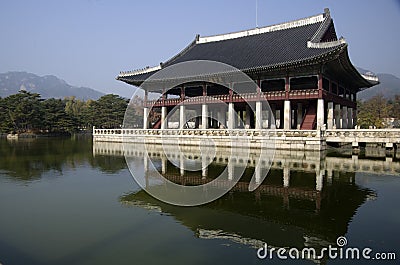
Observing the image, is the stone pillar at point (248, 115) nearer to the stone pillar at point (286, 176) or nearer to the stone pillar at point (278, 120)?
the stone pillar at point (278, 120)

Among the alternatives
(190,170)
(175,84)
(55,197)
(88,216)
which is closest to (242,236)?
(88,216)

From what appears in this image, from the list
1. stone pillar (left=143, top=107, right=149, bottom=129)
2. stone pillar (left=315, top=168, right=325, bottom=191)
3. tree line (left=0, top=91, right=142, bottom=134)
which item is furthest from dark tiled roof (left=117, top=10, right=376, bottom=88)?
tree line (left=0, top=91, right=142, bottom=134)

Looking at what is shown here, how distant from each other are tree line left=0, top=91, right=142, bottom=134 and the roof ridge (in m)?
30.1

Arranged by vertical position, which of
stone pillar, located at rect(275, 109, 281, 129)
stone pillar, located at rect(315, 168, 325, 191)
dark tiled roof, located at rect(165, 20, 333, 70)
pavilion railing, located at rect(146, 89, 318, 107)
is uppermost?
dark tiled roof, located at rect(165, 20, 333, 70)

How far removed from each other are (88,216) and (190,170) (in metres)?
8.19

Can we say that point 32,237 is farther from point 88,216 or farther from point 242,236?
point 242,236

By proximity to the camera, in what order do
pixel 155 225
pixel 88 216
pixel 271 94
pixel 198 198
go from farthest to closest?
pixel 271 94, pixel 198 198, pixel 88 216, pixel 155 225

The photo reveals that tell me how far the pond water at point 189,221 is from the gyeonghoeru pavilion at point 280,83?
15239 mm

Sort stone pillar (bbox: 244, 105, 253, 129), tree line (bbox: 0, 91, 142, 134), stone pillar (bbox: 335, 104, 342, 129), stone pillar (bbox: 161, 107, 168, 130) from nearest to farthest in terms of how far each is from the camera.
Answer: stone pillar (bbox: 335, 104, 342, 129), stone pillar (bbox: 244, 105, 253, 129), stone pillar (bbox: 161, 107, 168, 130), tree line (bbox: 0, 91, 142, 134)

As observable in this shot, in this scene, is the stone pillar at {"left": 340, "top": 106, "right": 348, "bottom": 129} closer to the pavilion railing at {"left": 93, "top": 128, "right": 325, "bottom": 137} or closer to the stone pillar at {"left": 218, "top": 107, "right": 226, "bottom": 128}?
the pavilion railing at {"left": 93, "top": 128, "right": 325, "bottom": 137}

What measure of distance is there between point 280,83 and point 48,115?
4412cm

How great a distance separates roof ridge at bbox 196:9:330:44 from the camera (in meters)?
34.4

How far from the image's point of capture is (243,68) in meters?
31.2

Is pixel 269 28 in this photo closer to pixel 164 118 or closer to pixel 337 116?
pixel 337 116
